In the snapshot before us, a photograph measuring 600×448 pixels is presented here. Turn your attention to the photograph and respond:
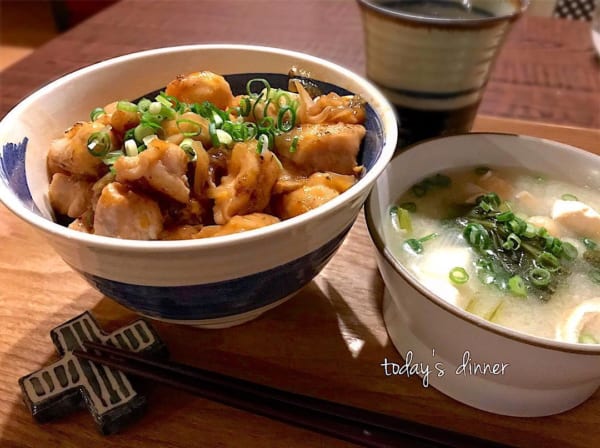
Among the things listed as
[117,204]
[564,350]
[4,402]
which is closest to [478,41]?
[564,350]

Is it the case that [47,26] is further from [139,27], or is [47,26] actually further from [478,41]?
[478,41]

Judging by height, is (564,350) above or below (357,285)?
above

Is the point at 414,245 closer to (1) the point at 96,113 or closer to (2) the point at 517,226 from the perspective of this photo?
(2) the point at 517,226

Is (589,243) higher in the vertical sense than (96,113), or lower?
lower

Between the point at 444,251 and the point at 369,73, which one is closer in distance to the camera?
the point at 444,251

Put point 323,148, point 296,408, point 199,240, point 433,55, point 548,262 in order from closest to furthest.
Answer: point 199,240 < point 296,408 < point 323,148 < point 548,262 < point 433,55

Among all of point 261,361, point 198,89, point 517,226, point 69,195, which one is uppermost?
point 198,89

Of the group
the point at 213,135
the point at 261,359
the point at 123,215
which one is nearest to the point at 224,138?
the point at 213,135
